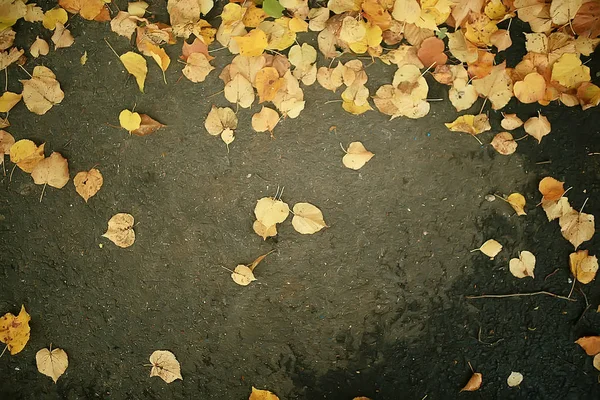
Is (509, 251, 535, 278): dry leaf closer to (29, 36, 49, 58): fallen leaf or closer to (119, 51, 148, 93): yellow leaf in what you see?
(119, 51, 148, 93): yellow leaf

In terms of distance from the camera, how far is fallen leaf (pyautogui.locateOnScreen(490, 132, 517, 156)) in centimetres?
201

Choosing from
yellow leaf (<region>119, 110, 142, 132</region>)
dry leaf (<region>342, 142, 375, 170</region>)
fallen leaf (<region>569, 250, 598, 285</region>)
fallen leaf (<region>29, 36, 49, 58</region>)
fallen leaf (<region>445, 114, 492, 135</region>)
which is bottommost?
fallen leaf (<region>569, 250, 598, 285</region>)

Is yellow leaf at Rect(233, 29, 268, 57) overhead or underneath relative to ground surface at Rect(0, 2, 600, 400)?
overhead

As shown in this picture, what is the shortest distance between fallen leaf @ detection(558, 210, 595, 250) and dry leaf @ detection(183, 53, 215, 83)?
5.07ft

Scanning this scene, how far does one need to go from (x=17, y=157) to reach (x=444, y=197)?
177 cm

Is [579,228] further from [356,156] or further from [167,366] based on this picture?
[167,366]

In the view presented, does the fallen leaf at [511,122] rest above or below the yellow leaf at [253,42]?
below

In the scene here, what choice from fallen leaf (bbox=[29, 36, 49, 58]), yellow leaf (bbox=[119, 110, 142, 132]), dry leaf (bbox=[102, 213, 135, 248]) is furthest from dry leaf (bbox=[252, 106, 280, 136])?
fallen leaf (bbox=[29, 36, 49, 58])

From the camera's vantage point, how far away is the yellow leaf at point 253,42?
199 centimetres

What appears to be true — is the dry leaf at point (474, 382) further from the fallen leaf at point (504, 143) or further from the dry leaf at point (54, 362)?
the dry leaf at point (54, 362)

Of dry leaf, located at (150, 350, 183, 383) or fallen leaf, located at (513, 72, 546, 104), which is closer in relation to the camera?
fallen leaf, located at (513, 72, 546, 104)

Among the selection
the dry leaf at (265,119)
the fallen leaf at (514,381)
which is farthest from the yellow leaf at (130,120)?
the fallen leaf at (514,381)

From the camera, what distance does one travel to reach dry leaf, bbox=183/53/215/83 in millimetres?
2062

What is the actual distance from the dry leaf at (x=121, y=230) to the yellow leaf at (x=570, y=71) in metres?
1.79
